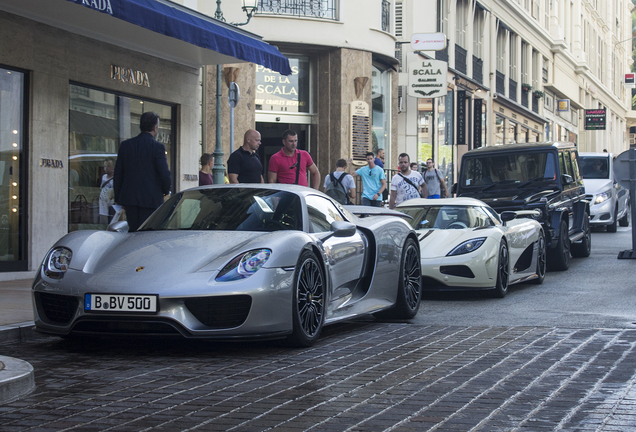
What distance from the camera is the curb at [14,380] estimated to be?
15.0 feet

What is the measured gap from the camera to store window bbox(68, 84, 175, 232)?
12328 millimetres

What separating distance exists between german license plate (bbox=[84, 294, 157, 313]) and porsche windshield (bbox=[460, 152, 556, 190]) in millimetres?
9370

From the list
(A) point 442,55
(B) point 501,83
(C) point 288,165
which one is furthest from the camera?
(B) point 501,83

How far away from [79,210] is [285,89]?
9.45m

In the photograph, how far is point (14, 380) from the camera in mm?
4648

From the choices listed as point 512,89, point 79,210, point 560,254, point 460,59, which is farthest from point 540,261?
point 512,89

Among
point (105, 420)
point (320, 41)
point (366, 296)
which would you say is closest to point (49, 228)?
point (366, 296)

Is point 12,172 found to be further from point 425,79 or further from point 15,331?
point 425,79

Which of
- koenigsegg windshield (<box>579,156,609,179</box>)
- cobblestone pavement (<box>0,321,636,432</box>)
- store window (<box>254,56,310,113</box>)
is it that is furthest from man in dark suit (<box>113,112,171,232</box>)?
koenigsegg windshield (<box>579,156,609,179</box>)

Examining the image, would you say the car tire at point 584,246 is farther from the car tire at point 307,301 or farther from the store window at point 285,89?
the car tire at point 307,301

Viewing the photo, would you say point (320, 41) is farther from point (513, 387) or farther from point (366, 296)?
point (513, 387)

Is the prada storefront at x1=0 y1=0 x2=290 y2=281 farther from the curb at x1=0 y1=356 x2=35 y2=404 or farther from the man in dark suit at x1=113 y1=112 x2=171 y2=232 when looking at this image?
the curb at x1=0 y1=356 x2=35 y2=404

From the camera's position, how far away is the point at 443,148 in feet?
100

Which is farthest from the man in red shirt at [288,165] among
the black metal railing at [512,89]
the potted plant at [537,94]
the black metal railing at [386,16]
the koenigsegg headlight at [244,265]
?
the potted plant at [537,94]
